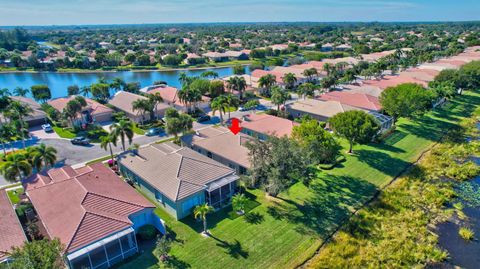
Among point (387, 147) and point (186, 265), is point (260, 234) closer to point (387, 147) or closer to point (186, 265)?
point (186, 265)

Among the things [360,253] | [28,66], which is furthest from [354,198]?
[28,66]

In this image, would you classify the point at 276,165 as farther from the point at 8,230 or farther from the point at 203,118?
the point at 203,118

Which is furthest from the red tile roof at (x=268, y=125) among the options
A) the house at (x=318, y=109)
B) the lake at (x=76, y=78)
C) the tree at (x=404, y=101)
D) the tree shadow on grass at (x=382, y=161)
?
the lake at (x=76, y=78)

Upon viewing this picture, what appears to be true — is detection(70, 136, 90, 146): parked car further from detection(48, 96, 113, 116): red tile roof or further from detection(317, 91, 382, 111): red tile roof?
detection(317, 91, 382, 111): red tile roof

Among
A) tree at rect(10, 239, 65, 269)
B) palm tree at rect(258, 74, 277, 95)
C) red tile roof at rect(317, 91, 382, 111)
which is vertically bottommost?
red tile roof at rect(317, 91, 382, 111)

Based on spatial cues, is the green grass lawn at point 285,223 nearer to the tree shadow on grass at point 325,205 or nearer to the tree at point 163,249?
the tree shadow on grass at point 325,205

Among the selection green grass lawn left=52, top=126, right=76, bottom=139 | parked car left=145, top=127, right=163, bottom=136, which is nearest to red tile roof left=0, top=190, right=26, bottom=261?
green grass lawn left=52, top=126, right=76, bottom=139

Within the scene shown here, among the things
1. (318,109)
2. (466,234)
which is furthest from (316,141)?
(318,109)
